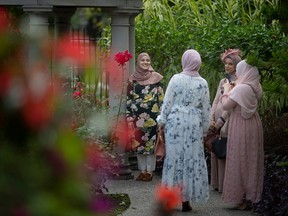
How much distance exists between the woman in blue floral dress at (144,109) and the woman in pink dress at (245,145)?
2.48 metres

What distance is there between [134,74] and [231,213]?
327 cm

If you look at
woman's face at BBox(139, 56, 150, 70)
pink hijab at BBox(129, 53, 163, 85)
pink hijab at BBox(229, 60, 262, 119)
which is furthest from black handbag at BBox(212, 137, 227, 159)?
woman's face at BBox(139, 56, 150, 70)

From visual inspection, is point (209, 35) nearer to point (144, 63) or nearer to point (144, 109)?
point (144, 63)

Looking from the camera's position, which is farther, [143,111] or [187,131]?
[143,111]

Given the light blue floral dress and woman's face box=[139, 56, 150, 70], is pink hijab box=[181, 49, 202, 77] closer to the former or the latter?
the light blue floral dress

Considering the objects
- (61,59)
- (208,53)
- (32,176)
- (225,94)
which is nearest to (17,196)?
(32,176)

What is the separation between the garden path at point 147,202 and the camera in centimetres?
923

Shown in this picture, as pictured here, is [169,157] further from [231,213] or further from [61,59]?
[61,59]

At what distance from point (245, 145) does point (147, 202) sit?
1.46 metres

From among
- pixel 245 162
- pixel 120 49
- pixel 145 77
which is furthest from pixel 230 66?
pixel 120 49

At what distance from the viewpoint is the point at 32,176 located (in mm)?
1358

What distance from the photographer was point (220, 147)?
32.1 ft

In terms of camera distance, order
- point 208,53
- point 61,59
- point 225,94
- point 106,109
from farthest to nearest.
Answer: point 208,53 < point 106,109 < point 225,94 < point 61,59

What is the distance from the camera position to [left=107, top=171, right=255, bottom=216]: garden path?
30.3ft
